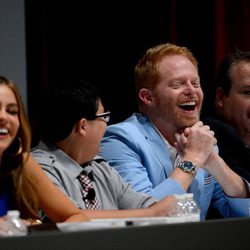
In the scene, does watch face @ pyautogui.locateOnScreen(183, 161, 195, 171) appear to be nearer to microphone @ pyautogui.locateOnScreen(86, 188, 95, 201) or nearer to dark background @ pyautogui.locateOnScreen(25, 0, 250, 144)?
microphone @ pyautogui.locateOnScreen(86, 188, 95, 201)

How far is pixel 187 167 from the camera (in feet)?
7.59

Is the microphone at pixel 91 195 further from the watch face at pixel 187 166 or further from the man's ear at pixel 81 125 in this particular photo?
the watch face at pixel 187 166

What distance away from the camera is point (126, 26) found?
3.15 meters

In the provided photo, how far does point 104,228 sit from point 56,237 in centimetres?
10

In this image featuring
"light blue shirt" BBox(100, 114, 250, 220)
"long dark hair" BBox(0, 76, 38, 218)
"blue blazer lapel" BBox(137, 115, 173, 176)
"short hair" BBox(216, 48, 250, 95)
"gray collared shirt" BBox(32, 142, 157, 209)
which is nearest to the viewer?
"long dark hair" BBox(0, 76, 38, 218)

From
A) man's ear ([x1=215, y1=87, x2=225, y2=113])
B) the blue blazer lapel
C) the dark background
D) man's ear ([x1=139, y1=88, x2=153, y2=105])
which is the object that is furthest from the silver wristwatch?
the dark background

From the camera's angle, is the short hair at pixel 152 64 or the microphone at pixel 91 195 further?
the short hair at pixel 152 64

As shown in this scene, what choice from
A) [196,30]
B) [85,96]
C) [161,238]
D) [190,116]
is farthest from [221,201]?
[161,238]

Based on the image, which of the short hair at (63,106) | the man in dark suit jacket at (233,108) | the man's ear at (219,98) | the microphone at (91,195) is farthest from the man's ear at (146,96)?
the microphone at (91,195)

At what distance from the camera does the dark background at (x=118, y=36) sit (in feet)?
9.62

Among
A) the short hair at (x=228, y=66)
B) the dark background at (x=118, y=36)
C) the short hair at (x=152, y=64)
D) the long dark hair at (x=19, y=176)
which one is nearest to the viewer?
the long dark hair at (x=19, y=176)

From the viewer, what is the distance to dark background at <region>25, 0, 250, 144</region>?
2.93 metres

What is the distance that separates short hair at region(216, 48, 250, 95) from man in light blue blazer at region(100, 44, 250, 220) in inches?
9.8

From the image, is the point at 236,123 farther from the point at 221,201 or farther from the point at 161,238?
the point at 161,238
